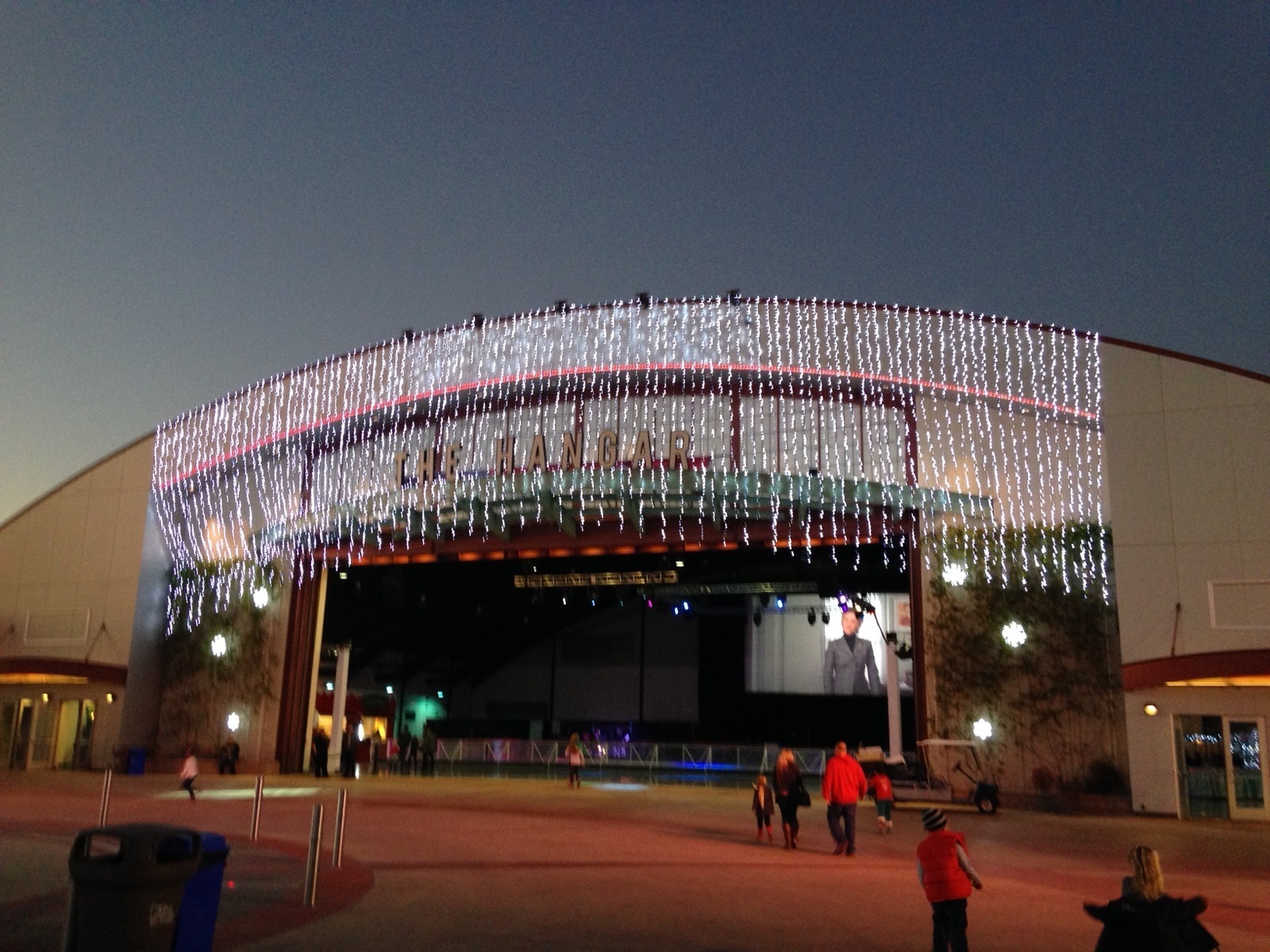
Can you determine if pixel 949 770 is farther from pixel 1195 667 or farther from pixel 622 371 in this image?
pixel 622 371

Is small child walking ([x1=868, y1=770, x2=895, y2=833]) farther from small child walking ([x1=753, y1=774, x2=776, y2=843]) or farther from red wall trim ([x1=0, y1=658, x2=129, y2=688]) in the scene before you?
red wall trim ([x1=0, y1=658, x2=129, y2=688])

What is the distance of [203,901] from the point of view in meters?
6.54

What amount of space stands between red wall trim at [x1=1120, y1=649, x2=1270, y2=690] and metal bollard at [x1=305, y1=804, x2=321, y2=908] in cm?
1582

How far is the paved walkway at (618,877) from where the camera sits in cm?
822

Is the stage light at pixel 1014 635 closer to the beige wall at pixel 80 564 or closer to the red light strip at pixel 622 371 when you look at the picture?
the red light strip at pixel 622 371

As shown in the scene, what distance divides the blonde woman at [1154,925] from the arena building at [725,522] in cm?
1564

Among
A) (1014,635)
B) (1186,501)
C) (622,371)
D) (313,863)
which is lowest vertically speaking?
(313,863)

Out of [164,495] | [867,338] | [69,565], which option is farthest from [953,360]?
[69,565]

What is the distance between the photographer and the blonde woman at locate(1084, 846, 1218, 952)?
467 cm

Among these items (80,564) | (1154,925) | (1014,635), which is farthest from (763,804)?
(80,564)

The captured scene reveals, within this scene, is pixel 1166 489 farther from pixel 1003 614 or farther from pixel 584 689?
pixel 584 689

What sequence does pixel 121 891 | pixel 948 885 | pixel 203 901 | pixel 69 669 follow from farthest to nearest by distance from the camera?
pixel 69 669 → pixel 948 885 → pixel 203 901 → pixel 121 891

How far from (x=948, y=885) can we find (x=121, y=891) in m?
4.72

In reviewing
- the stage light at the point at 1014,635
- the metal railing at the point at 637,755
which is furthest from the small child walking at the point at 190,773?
the stage light at the point at 1014,635
